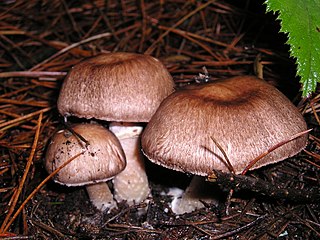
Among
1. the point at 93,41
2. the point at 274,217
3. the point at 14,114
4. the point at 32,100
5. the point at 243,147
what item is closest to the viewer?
the point at 243,147

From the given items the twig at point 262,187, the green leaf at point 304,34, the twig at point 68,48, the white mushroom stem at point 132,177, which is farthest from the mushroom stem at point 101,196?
the twig at point 68,48

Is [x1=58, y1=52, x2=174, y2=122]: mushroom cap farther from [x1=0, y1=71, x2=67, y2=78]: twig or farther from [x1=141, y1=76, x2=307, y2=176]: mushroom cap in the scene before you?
[x1=0, y1=71, x2=67, y2=78]: twig

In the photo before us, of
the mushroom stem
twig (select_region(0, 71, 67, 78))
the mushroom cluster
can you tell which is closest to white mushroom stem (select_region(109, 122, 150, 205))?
the mushroom stem

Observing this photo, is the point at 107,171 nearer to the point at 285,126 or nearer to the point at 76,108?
the point at 76,108

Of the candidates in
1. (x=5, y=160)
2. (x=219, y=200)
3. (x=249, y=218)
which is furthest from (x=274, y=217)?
(x=5, y=160)

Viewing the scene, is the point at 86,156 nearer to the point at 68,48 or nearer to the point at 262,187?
the point at 262,187

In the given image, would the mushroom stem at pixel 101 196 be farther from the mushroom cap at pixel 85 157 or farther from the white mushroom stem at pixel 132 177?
the mushroom cap at pixel 85 157
